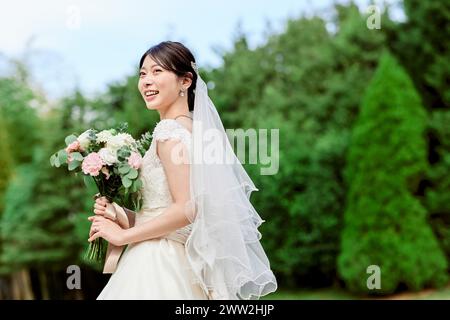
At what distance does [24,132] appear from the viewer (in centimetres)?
1891

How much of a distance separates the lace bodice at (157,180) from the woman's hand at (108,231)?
5.1 inches

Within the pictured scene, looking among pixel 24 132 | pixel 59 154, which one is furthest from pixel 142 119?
pixel 59 154

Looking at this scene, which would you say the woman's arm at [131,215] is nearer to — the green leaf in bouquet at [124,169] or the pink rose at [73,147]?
the green leaf in bouquet at [124,169]

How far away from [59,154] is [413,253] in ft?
28.9

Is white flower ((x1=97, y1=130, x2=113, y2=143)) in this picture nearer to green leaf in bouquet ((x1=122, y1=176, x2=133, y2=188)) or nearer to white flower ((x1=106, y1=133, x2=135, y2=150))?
white flower ((x1=106, y1=133, x2=135, y2=150))

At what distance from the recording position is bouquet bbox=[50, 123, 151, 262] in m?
2.85

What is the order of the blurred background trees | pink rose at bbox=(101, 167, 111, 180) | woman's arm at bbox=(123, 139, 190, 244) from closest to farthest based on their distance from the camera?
1. woman's arm at bbox=(123, 139, 190, 244)
2. pink rose at bbox=(101, 167, 111, 180)
3. the blurred background trees

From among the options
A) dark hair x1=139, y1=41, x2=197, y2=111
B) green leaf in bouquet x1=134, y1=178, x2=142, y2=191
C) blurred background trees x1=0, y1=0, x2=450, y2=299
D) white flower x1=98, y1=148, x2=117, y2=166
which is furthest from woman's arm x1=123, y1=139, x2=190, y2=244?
blurred background trees x1=0, y1=0, x2=450, y2=299

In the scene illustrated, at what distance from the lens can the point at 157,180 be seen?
9.47 feet

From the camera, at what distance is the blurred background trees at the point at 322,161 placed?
11016 millimetres

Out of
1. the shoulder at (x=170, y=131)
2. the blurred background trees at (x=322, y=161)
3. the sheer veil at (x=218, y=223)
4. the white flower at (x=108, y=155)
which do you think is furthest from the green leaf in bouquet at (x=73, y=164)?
the blurred background trees at (x=322, y=161)

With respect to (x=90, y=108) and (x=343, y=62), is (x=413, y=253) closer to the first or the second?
(x=343, y=62)

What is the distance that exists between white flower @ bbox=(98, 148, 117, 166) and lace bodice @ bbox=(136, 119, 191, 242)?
0.14 metres

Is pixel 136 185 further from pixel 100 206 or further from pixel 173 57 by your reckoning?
pixel 173 57
